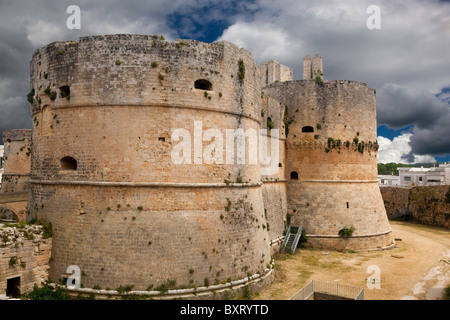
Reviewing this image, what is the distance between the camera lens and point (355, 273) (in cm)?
1575

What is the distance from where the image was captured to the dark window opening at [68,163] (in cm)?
1260

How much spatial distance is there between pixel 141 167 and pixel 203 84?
4.17 meters

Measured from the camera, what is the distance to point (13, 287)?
36.6ft

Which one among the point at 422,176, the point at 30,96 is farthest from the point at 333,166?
the point at 422,176

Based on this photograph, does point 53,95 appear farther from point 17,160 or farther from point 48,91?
point 17,160

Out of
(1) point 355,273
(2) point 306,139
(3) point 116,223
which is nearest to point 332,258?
(1) point 355,273

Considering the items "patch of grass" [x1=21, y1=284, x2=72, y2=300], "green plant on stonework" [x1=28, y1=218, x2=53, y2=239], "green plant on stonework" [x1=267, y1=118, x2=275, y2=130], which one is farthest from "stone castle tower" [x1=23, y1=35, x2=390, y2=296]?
"green plant on stonework" [x1=267, y1=118, x2=275, y2=130]

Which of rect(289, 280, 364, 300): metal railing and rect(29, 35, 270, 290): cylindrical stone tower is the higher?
rect(29, 35, 270, 290): cylindrical stone tower

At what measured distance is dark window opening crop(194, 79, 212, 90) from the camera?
13.0 meters

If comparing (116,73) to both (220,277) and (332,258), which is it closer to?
(220,277)

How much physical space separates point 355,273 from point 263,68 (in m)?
15.7

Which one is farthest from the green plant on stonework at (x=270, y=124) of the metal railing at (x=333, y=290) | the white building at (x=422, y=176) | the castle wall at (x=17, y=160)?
the white building at (x=422, y=176)

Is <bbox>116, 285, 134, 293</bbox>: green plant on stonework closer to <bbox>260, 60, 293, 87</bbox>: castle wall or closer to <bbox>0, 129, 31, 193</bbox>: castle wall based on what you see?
<bbox>260, 60, 293, 87</bbox>: castle wall
